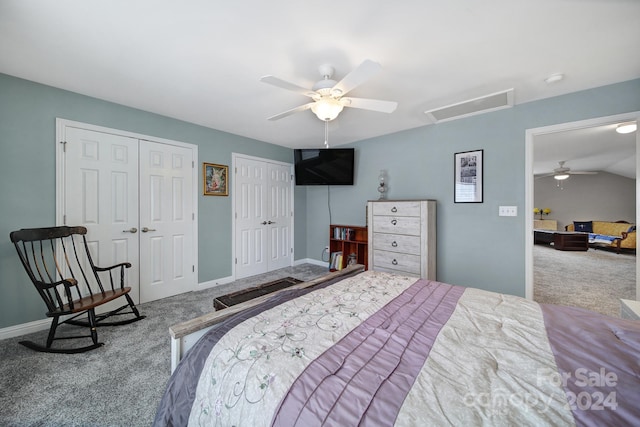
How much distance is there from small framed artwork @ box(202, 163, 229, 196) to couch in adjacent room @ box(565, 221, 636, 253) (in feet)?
29.6

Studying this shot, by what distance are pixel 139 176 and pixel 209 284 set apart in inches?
Answer: 66.7

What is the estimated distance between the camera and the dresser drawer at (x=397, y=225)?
3.00 m

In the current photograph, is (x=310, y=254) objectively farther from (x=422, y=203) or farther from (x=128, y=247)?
(x=128, y=247)

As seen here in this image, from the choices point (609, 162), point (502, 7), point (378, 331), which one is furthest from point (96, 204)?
point (609, 162)

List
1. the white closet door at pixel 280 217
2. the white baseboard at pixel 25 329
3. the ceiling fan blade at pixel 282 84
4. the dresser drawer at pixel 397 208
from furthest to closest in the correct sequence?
the white closet door at pixel 280 217, the dresser drawer at pixel 397 208, the white baseboard at pixel 25 329, the ceiling fan blade at pixel 282 84

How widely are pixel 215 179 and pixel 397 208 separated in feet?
8.62

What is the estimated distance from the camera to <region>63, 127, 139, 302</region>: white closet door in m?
2.45

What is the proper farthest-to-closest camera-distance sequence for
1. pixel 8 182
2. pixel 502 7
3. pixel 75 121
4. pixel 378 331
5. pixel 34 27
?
pixel 75 121
pixel 8 182
pixel 34 27
pixel 502 7
pixel 378 331

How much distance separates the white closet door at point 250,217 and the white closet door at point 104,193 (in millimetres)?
1321

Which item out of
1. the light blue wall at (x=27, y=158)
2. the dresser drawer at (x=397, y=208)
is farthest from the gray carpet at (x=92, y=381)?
the dresser drawer at (x=397, y=208)

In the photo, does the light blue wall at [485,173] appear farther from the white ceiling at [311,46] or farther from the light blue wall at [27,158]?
the light blue wall at [27,158]

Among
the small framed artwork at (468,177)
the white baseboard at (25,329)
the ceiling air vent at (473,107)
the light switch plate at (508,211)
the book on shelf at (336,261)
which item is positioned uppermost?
the ceiling air vent at (473,107)

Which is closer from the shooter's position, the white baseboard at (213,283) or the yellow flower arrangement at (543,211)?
the white baseboard at (213,283)

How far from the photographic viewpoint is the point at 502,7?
141cm
